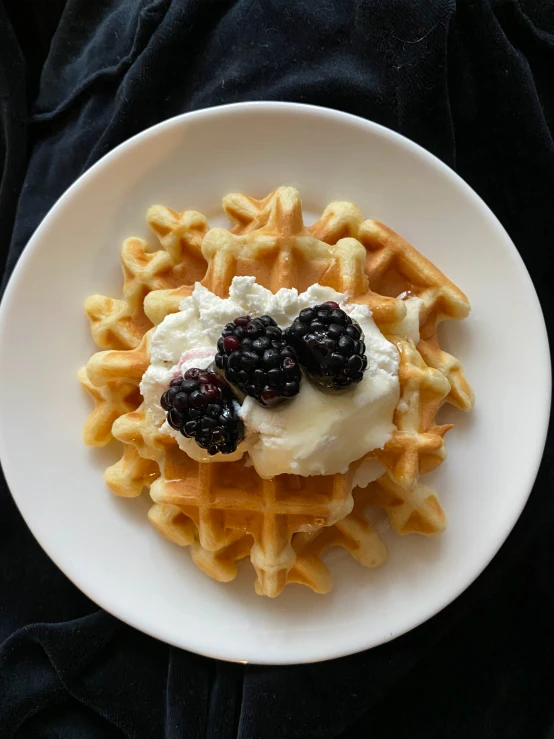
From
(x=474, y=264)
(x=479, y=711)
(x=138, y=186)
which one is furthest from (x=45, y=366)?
(x=479, y=711)

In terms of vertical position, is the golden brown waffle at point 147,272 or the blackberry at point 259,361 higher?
the blackberry at point 259,361

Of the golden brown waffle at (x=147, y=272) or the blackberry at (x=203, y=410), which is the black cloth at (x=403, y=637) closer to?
the golden brown waffle at (x=147, y=272)

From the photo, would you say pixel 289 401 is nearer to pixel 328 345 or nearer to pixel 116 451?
pixel 328 345

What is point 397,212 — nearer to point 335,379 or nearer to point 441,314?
point 441,314

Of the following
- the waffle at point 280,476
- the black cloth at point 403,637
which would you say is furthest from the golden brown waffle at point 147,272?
the black cloth at point 403,637

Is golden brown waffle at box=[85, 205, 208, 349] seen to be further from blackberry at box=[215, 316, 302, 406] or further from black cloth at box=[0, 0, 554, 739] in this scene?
blackberry at box=[215, 316, 302, 406]

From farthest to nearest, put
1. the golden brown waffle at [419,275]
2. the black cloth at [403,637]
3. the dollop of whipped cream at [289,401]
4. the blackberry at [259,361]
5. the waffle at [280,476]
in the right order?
the black cloth at [403,637] < the golden brown waffle at [419,275] < the waffle at [280,476] < the dollop of whipped cream at [289,401] < the blackberry at [259,361]

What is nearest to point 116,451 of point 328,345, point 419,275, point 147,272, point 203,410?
point 147,272
